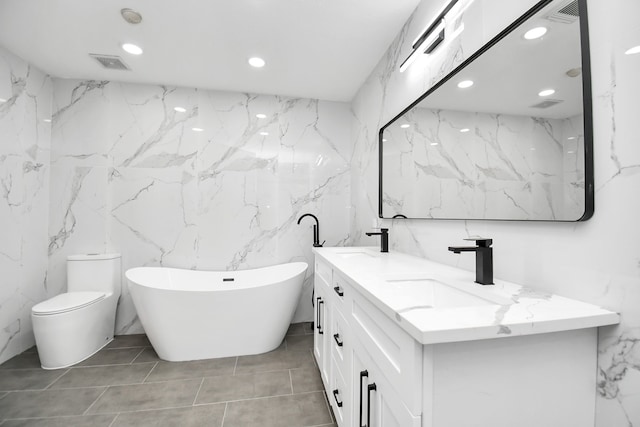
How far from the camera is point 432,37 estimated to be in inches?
59.4

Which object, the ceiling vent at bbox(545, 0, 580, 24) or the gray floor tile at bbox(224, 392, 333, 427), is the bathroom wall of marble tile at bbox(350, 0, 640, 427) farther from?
the gray floor tile at bbox(224, 392, 333, 427)

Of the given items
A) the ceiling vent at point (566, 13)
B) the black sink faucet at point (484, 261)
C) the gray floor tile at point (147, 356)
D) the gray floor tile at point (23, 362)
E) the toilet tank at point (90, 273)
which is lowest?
the gray floor tile at point (147, 356)

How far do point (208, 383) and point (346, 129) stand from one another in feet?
9.15

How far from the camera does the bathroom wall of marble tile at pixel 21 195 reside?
224cm

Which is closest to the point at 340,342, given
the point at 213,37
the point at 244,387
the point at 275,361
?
the point at 244,387

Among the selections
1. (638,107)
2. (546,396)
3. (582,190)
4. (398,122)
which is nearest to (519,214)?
(582,190)

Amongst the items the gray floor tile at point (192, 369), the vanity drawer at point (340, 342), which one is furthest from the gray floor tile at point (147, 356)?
the vanity drawer at point (340, 342)

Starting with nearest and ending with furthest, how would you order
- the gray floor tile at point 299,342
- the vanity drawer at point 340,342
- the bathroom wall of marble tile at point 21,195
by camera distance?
the vanity drawer at point 340,342
the bathroom wall of marble tile at point 21,195
the gray floor tile at point 299,342

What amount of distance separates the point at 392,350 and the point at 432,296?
446 mm

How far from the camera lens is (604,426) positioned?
0.78 meters

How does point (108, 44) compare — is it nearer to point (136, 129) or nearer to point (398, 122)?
point (136, 129)

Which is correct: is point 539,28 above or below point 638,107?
above

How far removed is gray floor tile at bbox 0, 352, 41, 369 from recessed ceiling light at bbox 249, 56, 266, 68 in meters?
3.02

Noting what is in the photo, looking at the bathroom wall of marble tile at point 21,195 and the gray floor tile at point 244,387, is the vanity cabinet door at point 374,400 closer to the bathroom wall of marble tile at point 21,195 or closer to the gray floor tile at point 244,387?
the gray floor tile at point 244,387
